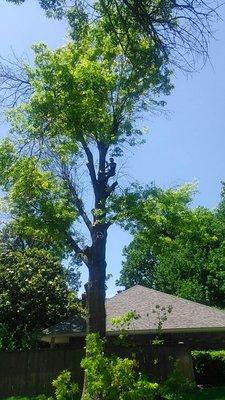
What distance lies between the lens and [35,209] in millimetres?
15844

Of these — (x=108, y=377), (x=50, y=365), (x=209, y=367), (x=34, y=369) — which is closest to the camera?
(x=108, y=377)

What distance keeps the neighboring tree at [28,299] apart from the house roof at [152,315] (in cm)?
167

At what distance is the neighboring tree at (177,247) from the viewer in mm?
15648

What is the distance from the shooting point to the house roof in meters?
20.7

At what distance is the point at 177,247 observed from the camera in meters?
17.7

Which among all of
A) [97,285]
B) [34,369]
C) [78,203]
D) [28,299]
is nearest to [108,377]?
[97,285]

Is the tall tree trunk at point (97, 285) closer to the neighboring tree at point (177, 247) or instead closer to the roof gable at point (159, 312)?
the neighboring tree at point (177, 247)

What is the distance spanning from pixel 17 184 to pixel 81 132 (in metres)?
2.92

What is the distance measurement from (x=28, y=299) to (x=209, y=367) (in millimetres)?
9686

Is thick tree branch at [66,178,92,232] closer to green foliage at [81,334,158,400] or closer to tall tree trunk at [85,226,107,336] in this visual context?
tall tree trunk at [85,226,107,336]

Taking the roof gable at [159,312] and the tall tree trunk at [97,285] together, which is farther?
the roof gable at [159,312]

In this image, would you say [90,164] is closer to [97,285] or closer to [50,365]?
[97,285]

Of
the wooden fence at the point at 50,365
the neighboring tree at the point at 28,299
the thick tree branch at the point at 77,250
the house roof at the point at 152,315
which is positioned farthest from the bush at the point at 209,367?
the neighboring tree at the point at 28,299

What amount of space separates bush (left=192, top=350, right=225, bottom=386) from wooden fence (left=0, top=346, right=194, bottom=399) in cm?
174
